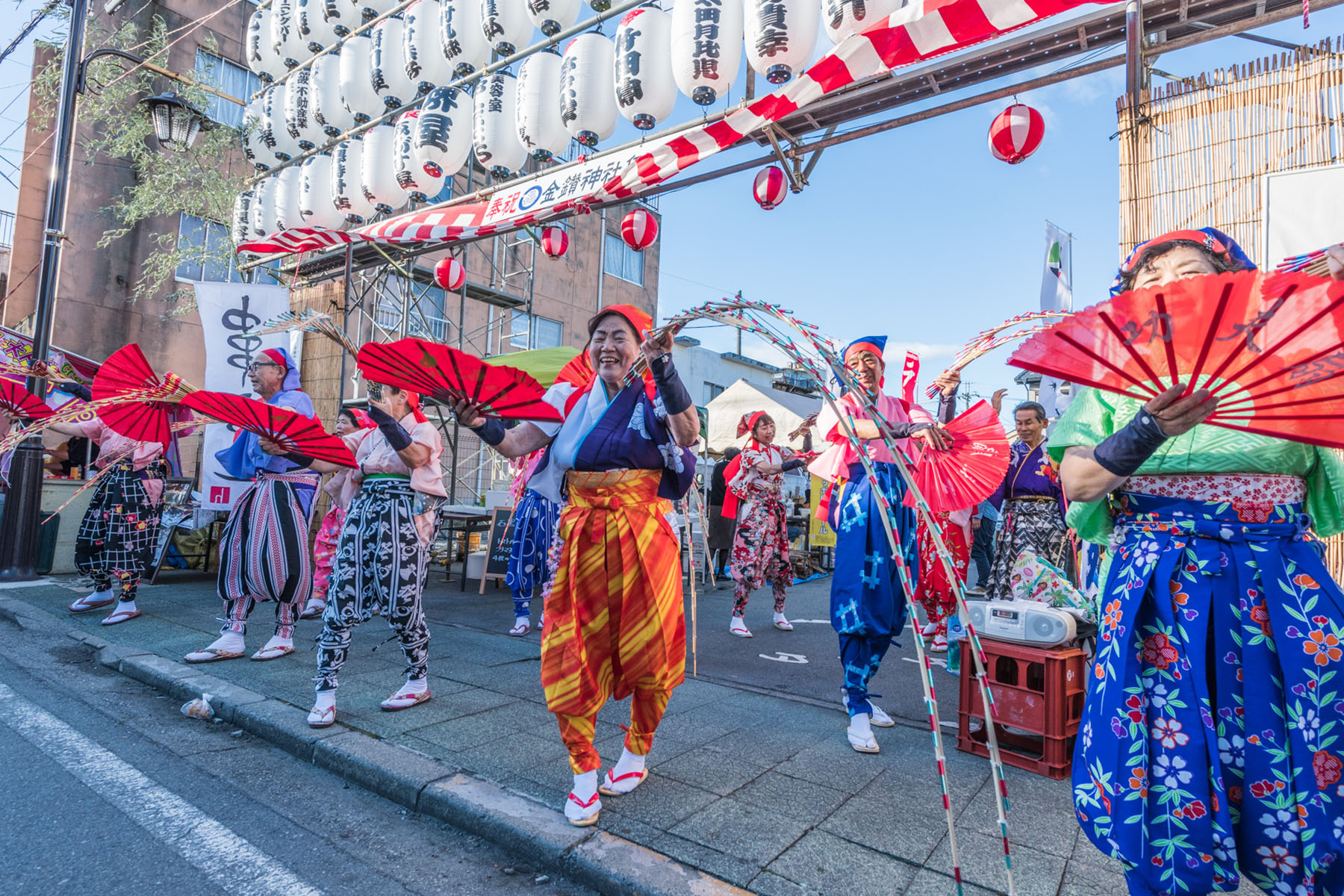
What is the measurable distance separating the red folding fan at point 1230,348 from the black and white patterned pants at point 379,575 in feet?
11.6

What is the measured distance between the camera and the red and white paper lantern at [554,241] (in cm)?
869

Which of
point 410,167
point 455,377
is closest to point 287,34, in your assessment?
point 410,167

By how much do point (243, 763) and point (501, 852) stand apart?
5.27 ft

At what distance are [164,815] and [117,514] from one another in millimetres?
4683

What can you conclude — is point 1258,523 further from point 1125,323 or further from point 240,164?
point 240,164

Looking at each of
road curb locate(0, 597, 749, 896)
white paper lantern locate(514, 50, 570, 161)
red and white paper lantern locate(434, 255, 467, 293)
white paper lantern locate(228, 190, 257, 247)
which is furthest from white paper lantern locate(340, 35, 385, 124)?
road curb locate(0, 597, 749, 896)

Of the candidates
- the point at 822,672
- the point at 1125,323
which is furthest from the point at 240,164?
the point at 1125,323

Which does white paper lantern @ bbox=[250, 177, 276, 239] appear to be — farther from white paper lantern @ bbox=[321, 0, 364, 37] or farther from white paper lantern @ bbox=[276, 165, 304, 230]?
white paper lantern @ bbox=[321, 0, 364, 37]

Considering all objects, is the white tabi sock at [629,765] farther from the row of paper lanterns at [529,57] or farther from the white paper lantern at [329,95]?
the white paper lantern at [329,95]

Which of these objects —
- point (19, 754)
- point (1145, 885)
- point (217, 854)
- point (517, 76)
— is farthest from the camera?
point (517, 76)

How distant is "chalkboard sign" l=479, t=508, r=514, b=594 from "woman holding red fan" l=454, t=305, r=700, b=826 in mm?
6009

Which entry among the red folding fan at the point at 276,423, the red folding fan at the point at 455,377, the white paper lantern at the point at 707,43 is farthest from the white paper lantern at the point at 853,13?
the red folding fan at the point at 276,423

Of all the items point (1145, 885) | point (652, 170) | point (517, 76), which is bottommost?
point (1145, 885)

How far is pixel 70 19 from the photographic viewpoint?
27.2ft
